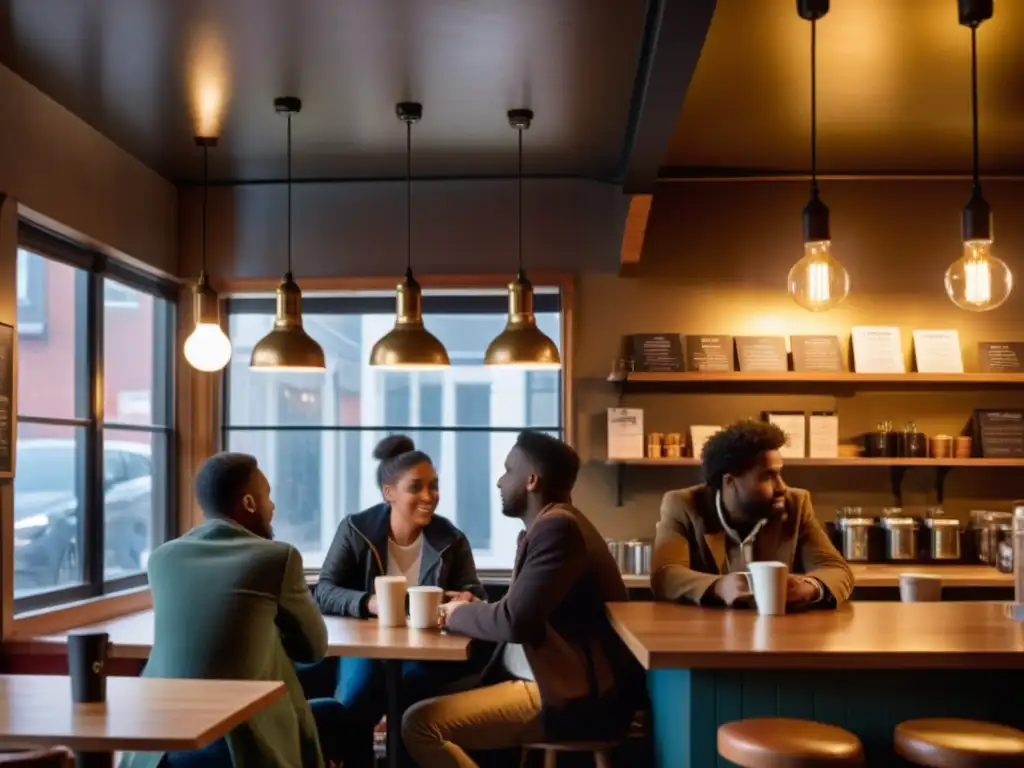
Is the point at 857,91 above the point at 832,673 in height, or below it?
above

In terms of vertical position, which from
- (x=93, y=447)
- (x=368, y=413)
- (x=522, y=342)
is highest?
(x=522, y=342)

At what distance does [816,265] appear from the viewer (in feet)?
10.7

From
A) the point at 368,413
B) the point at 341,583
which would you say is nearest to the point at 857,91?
the point at 341,583

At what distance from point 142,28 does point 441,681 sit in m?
2.21

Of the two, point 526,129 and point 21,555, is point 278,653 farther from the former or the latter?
point 526,129

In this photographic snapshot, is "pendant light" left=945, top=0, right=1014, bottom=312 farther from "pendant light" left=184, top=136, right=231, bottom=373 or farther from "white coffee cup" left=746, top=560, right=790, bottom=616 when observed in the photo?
"pendant light" left=184, top=136, right=231, bottom=373

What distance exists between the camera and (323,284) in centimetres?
556

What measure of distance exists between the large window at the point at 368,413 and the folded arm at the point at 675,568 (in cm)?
226

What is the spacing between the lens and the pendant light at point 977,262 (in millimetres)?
3100

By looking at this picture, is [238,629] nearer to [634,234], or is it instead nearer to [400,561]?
[400,561]

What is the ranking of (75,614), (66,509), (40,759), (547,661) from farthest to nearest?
1. (66,509)
2. (75,614)
3. (547,661)
4. (40,759)

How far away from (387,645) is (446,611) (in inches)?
11.0

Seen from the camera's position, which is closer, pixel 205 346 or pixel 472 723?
pixel 472 723

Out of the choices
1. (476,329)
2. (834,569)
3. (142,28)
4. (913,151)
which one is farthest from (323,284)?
(834,569)
